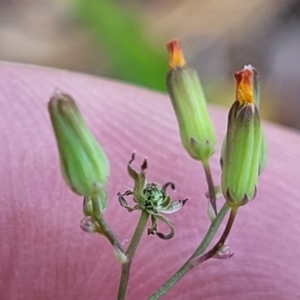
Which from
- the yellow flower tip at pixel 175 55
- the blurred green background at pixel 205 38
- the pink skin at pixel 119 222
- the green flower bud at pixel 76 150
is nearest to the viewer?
the green flower bud at pixel 76 150

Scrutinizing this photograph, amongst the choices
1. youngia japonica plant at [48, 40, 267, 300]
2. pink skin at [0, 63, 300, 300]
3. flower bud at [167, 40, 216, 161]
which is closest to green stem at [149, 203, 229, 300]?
youngia japonica plant at [48, 40, 267, 300]

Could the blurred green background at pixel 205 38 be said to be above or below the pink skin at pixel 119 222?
above

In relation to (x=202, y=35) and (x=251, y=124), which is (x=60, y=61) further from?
(x=251, y=124)

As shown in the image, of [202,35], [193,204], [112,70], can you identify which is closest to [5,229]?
[193,204]

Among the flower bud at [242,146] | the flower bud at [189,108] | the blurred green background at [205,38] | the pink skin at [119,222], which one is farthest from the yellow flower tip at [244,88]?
the blurred green background at [205,38]

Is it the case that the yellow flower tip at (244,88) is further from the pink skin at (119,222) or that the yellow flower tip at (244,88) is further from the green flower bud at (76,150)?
the pink skin at (119,222)

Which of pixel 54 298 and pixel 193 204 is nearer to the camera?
pixel 54 298

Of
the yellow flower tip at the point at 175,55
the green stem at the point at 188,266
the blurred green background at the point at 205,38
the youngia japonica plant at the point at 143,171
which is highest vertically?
the blurred green background at the point at 205,38
